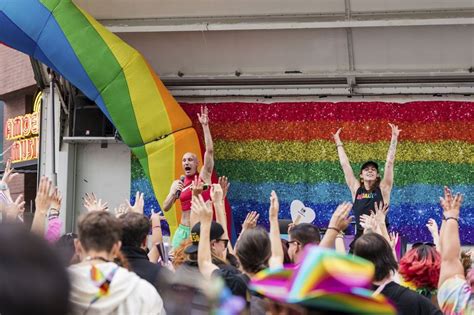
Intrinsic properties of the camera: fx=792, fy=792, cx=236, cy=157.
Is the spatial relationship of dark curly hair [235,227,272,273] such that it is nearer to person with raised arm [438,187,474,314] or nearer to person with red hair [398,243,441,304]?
person with red hair [398,243,441,304]

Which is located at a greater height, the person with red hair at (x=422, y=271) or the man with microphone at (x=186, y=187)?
the man with microphone at (x=186, y=187)

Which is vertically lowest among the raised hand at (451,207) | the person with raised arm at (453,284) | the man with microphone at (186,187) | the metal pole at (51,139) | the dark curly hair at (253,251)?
the person with raised arm at (453,284)

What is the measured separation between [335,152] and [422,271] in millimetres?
6175

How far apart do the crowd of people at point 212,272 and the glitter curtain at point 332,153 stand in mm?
4566

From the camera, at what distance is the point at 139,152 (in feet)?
31.1

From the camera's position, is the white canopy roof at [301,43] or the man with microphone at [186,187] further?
the white canopy roof at [301,43]

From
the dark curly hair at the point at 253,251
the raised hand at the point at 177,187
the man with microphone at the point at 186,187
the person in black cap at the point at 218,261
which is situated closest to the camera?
the person in black cap at the point at 218,261

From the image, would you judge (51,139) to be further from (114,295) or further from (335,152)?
(114,295)

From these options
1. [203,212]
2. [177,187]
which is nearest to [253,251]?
[203,212]

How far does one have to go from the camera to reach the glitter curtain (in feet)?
32.7

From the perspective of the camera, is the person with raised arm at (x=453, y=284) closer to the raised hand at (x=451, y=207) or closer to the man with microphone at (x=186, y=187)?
the raised hand at (x=451, y=207)

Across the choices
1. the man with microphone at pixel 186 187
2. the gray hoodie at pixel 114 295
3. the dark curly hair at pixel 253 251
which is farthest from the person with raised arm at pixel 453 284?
the man with microphone at pixel 186 187

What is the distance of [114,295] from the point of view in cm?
293

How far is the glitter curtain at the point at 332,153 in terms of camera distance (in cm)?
995
